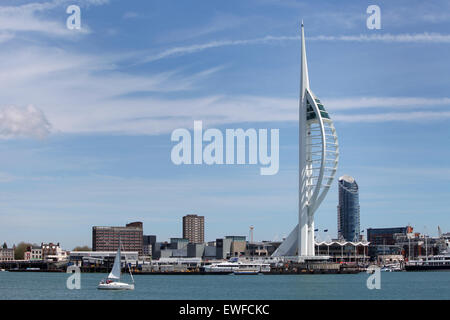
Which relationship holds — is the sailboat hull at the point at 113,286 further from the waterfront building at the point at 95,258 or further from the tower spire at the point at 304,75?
the waterfront building at the point at 95,258

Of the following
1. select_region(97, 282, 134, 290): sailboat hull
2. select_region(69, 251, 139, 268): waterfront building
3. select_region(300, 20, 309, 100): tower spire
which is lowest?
select_region(69, 251, 139, 268): waterfront building

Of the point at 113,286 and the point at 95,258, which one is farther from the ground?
the point at 113,286

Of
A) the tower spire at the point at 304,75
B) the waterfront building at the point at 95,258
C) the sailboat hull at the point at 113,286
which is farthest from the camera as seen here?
the waterfront building at the point at 95,258

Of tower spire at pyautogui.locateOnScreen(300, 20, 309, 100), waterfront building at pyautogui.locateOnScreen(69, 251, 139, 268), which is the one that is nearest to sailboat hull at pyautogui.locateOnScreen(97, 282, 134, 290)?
tower spire at pyautogui.locateOnScreen(300, 20, 309, 100)

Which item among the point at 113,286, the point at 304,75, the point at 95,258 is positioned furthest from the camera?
the point at 95,258

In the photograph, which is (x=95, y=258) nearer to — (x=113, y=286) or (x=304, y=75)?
(x=304, y=75)

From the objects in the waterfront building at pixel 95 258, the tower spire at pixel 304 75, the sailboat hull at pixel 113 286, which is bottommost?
the waterfront building at pixel 95 258

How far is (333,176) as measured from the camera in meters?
121

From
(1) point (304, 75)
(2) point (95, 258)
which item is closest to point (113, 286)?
(1) point (304, 75)

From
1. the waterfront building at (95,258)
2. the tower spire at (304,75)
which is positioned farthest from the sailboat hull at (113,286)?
the waterfront building at (95,258)

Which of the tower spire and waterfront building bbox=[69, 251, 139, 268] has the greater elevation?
the tower spire

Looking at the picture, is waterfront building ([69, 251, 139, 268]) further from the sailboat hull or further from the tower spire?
the sailboat hull
